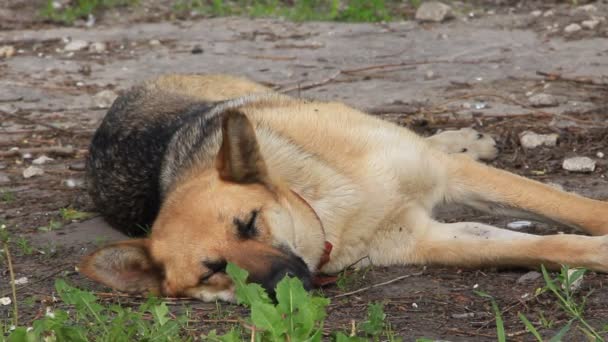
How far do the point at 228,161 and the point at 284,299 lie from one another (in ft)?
3.72

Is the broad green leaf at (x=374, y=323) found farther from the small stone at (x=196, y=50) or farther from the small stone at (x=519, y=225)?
the small stone at (x=196, y=50)

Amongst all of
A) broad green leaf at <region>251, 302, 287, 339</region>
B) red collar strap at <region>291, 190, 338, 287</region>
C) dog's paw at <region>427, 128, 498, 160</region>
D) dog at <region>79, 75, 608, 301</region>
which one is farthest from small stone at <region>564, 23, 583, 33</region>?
broad green leaf at <region>251, 302, 287, 339</region>

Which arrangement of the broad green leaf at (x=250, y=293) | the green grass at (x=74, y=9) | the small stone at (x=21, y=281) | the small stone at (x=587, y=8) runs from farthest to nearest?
the green grass at (x=74, y=9) → the small stone at (x=587, y=8) → the small stone at (x=21, y=281) → the broad green leaf at (x=250, y=293)

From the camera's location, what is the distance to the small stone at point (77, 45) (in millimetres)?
10555

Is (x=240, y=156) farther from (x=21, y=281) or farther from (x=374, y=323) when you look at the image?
(x=21, y=281)

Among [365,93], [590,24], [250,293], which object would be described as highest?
[250,293]

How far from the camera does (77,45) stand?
10.6m

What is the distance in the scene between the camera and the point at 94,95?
910cm

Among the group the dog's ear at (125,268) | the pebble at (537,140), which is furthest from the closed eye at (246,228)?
the pebble at (537,140)

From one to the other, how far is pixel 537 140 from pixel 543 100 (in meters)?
0.88

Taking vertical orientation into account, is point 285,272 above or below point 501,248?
above

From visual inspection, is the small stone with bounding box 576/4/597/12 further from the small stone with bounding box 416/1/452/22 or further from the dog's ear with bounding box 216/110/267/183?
the dog's ear with bounding box 216/110/267/183

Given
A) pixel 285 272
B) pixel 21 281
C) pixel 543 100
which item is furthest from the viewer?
pixel 543 100

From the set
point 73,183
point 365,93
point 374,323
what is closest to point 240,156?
point 374,323
